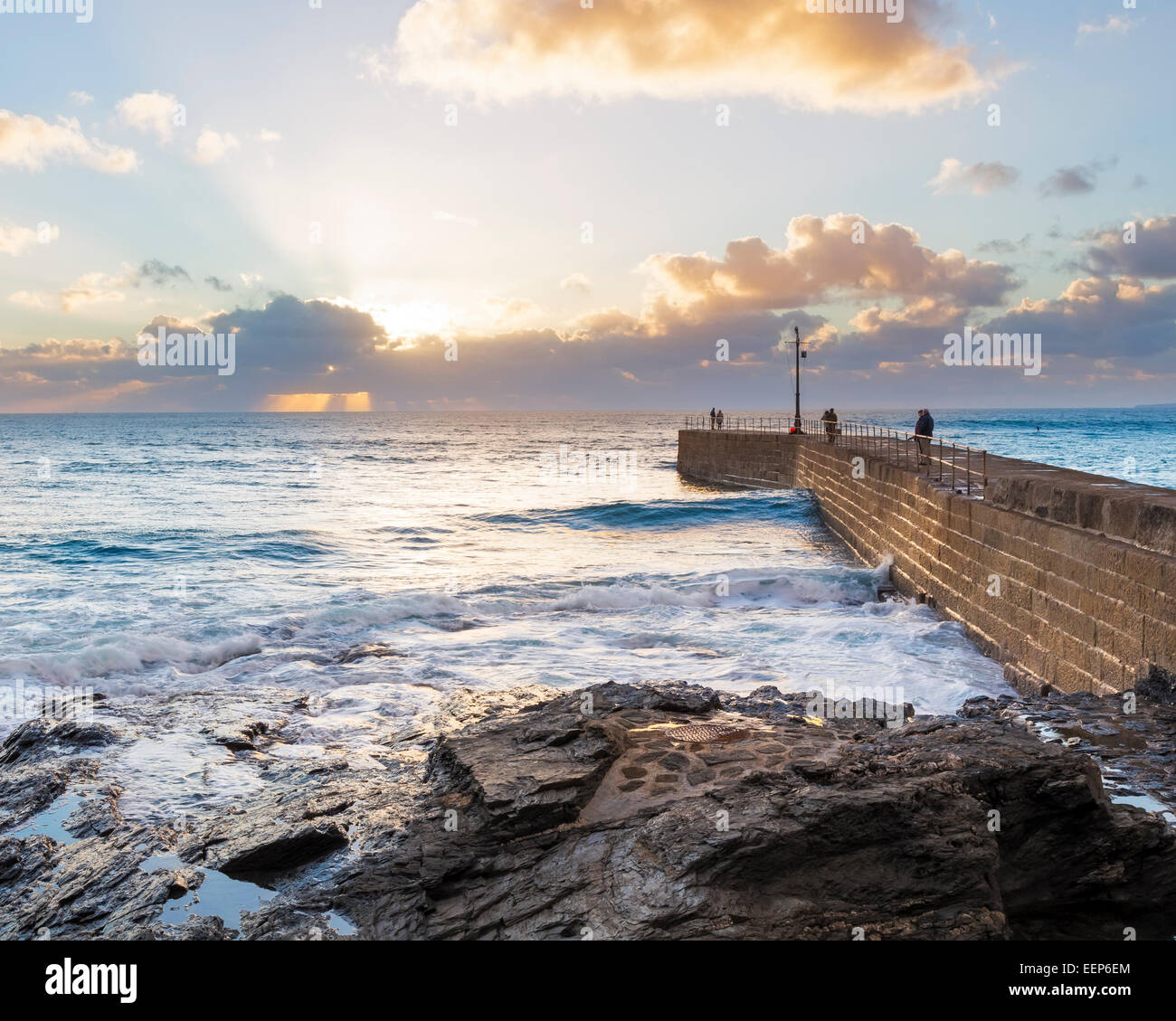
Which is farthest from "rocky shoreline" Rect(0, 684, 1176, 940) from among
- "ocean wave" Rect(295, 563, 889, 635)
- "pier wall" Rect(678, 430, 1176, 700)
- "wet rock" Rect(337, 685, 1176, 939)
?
"ocean wave" Rect(295, 563, 889, 635)

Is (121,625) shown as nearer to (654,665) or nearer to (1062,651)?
(654,665)

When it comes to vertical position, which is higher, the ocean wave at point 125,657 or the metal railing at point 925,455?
the metal railing at point 925,455

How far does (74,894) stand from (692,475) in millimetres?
41145

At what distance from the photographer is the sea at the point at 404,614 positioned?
9.11 meters

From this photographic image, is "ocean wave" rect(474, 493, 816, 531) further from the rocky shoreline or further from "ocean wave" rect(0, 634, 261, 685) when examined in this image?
the rocky shoreline

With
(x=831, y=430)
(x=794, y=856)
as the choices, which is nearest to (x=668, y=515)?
(x=831, y=430)

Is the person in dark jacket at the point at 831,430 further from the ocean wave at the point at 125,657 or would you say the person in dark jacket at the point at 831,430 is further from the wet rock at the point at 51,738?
the wet rock at the point at 51,738

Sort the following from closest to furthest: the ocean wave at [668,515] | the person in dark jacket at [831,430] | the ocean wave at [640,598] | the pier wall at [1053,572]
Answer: the pier wall at [1053,572]
the ocean wave at [640,598]
the ocean wave at [668,515]
the person in dark jacket at [831,430]

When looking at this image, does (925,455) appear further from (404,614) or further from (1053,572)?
(404,614)

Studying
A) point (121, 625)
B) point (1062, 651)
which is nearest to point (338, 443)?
point (121, 625)

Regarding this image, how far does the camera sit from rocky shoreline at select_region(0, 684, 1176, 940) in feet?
12.4

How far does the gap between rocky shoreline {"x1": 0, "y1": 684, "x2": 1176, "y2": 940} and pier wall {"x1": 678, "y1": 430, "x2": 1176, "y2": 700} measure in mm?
941

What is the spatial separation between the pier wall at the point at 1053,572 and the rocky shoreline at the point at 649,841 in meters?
0.94

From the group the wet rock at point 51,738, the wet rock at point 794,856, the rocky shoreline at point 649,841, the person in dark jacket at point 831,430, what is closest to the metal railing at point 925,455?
the person in dark jacket at point 831,430
